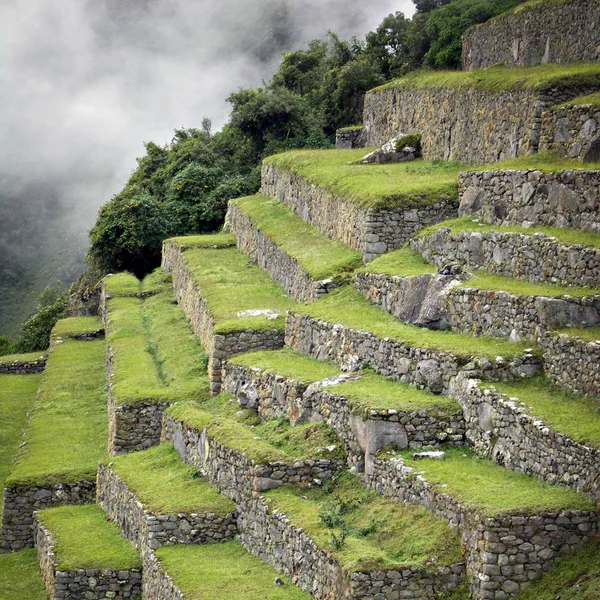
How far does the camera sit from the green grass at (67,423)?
30473 millimetres

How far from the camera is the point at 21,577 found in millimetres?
27609

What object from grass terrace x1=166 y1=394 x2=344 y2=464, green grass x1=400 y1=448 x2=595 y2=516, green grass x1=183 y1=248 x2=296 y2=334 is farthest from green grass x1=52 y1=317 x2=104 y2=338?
green grass x1=400 y1=448 x2=595 y2=516

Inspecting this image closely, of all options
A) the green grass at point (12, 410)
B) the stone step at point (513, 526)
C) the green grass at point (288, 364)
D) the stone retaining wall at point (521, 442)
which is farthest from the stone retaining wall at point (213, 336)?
the stone step at point (513, 526)

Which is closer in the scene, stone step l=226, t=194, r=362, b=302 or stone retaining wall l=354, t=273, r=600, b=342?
stone retaining wall l=354, t=273, r=600, b=342

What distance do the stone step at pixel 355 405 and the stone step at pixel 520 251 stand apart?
99.1 inches

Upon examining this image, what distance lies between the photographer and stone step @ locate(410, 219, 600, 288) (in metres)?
20.9

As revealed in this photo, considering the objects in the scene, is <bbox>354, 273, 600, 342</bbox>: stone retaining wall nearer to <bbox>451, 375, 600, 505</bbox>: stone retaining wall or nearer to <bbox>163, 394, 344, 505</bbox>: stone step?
<bbox>451, 375, 600, 505</bbox>: stone retaining wall

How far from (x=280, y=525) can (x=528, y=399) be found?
4.22 metres

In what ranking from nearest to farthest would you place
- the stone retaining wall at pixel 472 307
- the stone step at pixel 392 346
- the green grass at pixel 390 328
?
the stone retaining wall at pixel 472 307 → the stone step at pixel 392 346 → the green grass at pixel 390 328

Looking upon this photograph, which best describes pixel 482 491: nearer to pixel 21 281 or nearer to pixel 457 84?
pixel 457 84

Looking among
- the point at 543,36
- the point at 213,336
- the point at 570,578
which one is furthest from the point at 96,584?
the point at 543,36

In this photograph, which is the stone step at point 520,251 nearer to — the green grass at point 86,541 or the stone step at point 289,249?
the stone step at point 289,249

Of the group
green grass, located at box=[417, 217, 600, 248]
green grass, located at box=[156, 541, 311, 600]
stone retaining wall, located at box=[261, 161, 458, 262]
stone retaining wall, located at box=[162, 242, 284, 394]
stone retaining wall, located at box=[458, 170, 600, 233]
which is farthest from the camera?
stone retaining wall, located at box=[162, 242, 284, 394]

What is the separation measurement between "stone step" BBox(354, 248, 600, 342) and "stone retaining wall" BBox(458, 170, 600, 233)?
1.25m
